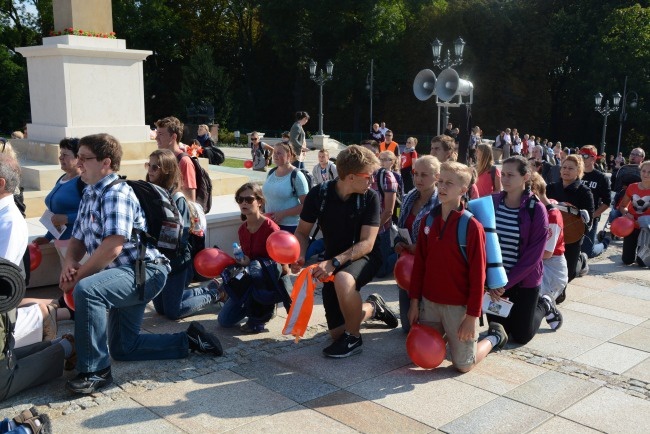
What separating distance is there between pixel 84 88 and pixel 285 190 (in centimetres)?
522

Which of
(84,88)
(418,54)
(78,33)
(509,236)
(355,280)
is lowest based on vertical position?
(355,280)

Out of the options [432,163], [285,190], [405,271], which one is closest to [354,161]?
[405,271]

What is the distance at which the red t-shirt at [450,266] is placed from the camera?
455cm

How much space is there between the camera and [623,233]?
9117 mm

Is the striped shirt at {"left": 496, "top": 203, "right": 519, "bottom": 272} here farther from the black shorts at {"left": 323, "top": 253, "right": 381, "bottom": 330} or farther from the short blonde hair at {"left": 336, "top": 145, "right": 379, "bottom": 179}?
the short blonde hair at {"left": 336, "top": 145, "right": 379, "bottom": 179}

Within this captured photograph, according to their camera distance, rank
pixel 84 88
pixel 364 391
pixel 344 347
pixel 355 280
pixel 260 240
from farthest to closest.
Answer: pixel 84 88, pixel 260 240, pixel 344 347, pixel 355 280, pixel 364 391

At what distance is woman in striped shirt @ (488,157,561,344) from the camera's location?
538 cm

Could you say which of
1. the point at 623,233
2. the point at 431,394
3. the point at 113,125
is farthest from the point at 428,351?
the point at 113,125

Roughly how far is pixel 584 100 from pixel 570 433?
4323 cm

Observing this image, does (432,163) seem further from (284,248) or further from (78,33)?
(78,33)

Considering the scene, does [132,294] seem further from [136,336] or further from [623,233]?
[623,233]

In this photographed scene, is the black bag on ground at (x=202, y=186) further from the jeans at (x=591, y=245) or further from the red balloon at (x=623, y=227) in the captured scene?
the red balloon at (x=623, y=227)

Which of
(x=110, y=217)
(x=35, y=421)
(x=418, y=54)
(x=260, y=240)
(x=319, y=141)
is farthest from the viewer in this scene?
(x=418, y=54)

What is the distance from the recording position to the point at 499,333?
5.25 m
